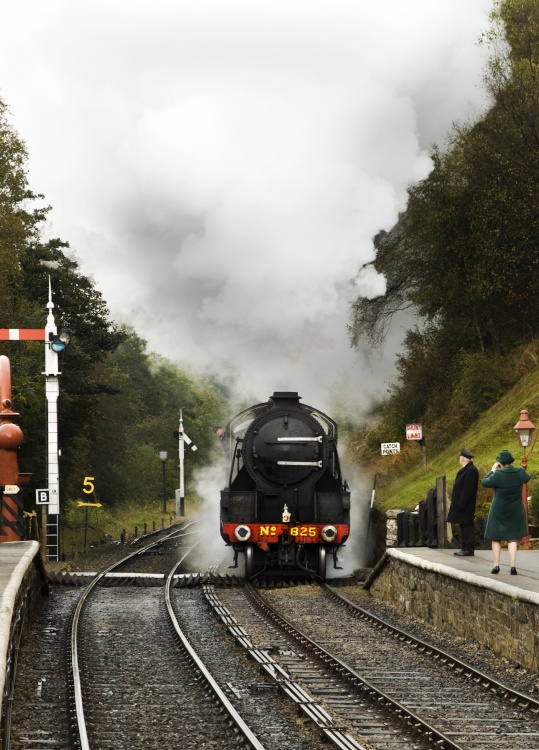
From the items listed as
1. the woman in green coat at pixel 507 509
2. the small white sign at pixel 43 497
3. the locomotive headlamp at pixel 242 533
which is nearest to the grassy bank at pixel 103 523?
the small white sign at pixel 43 497

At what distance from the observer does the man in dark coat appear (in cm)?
1481

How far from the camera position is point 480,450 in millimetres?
27906

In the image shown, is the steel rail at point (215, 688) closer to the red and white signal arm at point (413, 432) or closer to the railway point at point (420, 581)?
the railway point at point (420, 581)

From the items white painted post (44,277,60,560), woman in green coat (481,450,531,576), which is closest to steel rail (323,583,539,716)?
woman in green coat (481,450,531,576)

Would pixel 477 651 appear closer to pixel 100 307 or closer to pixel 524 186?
pixel 524 186

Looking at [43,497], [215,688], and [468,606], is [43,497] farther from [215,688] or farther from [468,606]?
[215,688]

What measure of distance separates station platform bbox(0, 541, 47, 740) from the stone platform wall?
Answer: 4.84m

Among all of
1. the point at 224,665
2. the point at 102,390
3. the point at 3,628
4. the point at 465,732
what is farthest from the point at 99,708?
the point at 102,390

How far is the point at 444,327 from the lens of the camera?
3869 cm

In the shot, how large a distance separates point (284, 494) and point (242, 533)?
1064mm

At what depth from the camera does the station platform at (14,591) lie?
856 centimetres

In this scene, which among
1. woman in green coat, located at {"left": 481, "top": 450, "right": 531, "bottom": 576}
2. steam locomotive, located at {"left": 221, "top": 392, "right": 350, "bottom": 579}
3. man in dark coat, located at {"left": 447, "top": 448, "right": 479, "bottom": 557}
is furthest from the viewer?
steam locomotive, located at {"left": 221, "top": 392, "right": 350, "bottom": 579}

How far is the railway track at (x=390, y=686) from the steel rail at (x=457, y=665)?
0.01 metres

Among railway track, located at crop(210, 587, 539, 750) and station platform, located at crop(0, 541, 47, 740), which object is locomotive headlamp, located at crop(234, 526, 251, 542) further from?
railway track, located at crop(210, 587, 539, 750)
